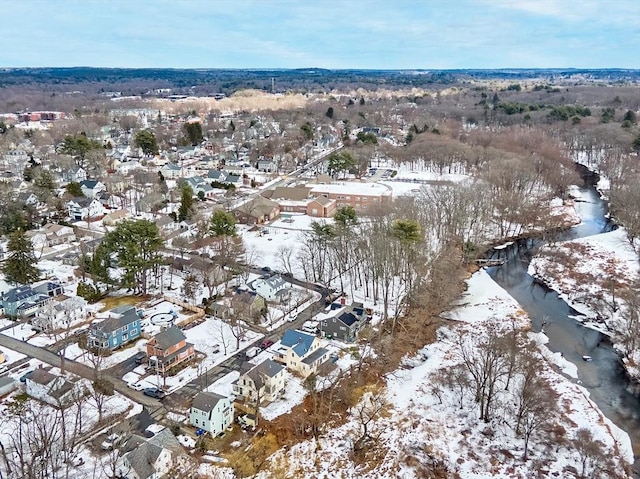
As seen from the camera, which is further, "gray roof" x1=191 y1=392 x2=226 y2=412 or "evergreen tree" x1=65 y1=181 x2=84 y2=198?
"evergreen tree" x1=65 y1=181 x2=84 y2=198

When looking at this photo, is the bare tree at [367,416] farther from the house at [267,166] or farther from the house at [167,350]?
A: the house at [267,166]

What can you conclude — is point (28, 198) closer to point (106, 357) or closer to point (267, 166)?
point (106, 357)

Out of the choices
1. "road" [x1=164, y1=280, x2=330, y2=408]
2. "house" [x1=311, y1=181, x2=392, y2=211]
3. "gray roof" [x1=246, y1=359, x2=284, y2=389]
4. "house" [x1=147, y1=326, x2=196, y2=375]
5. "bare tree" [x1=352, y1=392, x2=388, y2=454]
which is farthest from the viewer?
"house" [x1=311, y1=181, x2=392, y2=211]

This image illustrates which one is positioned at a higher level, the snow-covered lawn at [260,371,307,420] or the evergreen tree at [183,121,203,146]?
the evergreen tree at [183,121,203,146]

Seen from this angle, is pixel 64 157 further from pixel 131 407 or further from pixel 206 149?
pixel 131 407

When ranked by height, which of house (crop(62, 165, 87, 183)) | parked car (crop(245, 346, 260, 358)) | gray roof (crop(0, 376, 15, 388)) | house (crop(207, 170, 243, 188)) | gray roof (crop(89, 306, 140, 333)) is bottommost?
parked car (crop(245, 346, 260, 358))

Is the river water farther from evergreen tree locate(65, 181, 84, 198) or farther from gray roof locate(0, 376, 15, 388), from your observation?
evergreen tree locate(65, 181, 84, 198)

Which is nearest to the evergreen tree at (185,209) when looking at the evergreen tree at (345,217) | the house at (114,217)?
the house at (114,217)

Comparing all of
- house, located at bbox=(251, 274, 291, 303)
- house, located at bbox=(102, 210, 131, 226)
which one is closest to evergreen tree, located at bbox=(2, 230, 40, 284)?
house, located at bbox=(102, 210, 131, 226)
